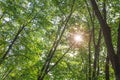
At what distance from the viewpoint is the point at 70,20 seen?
74.5 ft

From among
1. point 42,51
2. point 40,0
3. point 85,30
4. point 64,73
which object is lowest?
point 64,73

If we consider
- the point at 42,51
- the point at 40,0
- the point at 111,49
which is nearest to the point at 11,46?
the point at 42,51

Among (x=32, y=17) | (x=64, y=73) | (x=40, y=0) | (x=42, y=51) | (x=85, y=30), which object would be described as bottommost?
(x=64, y=73)

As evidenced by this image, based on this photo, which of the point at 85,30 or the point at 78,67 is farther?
the point at 78,67

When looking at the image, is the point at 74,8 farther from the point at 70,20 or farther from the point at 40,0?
the point at 40,0

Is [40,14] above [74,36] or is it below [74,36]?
above

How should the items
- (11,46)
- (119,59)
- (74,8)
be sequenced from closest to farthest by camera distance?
(119,59), (74,8), (11,46)

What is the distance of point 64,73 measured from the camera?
23.5 meters

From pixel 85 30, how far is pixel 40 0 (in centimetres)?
596

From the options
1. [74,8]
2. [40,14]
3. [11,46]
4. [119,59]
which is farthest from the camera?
[40,14]

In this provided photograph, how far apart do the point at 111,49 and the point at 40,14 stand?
63.0 ft

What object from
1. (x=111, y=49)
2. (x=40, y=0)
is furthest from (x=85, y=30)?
(x=111, y=49)

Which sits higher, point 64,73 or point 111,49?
point 111,49

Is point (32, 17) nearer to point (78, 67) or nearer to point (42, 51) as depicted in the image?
point (42, 51)
